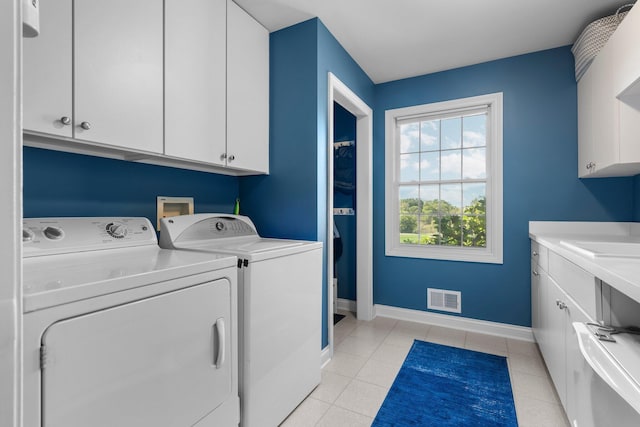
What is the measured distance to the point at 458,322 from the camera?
2.98 meters

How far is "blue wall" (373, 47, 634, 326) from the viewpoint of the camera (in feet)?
8.42

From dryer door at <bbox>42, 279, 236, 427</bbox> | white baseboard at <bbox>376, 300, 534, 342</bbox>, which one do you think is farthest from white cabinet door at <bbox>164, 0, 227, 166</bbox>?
white baseboard at <bbox>376, 300, 534, 342</bbox>

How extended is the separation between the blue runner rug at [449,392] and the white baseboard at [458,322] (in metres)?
0.47

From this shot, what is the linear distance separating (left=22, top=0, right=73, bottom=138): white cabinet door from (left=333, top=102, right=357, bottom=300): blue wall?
262cm

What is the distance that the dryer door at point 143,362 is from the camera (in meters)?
0.82

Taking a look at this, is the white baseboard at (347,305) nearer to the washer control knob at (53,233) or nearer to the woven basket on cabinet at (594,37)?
the washer control knob at (53,233)

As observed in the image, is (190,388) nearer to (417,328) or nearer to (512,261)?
(417,328)

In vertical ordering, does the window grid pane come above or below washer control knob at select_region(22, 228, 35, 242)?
above

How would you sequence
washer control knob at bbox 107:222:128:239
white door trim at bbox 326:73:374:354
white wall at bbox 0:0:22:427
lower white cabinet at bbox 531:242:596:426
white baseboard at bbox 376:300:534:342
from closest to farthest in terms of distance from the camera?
white wall at bbox 0:0:22:427, lower white cabinet at bbox 531:242:596:426, washer control knob at bbox 107:222:128:239, white baseboard at bbox 376:300:534:342, white door trim at bbox 326:73:374:354

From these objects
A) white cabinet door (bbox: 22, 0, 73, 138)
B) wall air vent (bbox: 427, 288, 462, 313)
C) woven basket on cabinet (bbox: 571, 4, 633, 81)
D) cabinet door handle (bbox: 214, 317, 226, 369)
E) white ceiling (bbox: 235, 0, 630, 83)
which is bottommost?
wall air vent (bbox: 427, 288, 462, 313)

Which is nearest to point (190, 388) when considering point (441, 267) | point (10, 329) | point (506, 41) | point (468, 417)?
point (10, 329)

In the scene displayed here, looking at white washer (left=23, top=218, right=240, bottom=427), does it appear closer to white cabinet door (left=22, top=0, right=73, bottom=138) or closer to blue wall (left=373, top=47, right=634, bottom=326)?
white cabinet door (left=22, top=0, right=73, bottom=138)

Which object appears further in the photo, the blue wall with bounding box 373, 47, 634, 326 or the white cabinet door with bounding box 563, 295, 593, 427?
the blue wall with bounding box 373, 47, 634, 326

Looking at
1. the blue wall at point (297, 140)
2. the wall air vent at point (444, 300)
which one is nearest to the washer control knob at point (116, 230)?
the blue wall at point (297, 140)
